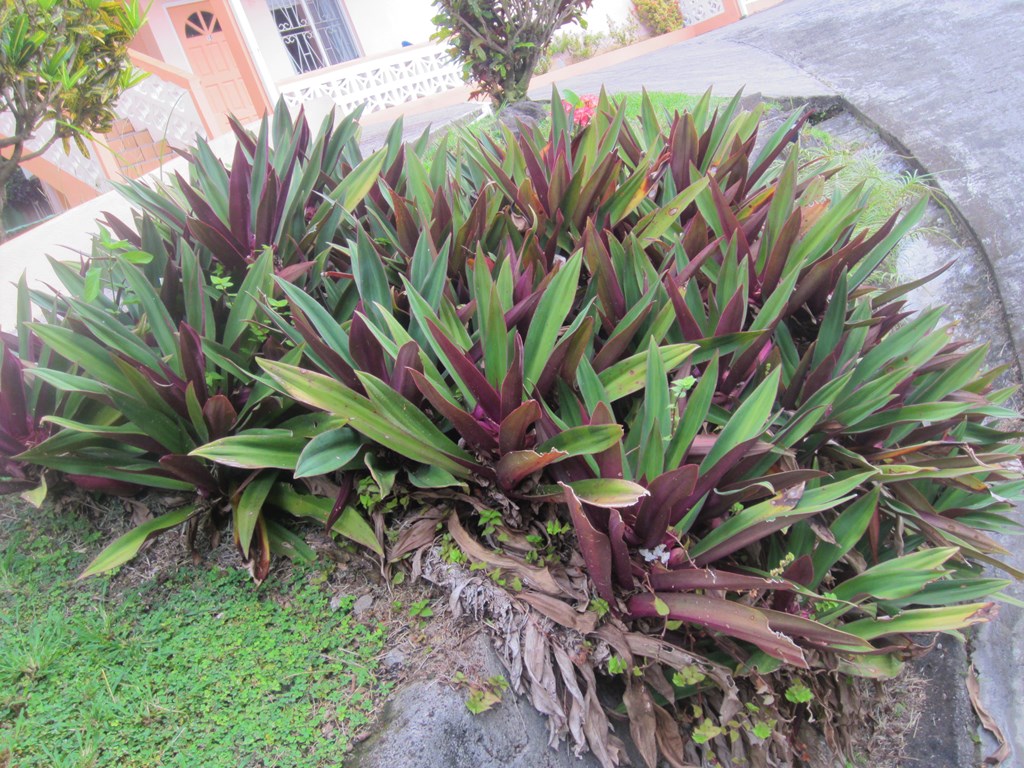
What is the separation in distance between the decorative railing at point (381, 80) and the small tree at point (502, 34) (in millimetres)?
5796

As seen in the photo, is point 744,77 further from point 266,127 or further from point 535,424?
point 535,424

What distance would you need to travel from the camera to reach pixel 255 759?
5.66 feet

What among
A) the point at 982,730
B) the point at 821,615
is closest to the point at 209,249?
the point at 821,615

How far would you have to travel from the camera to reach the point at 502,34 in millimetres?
7211

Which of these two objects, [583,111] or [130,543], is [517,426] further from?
[583,111]

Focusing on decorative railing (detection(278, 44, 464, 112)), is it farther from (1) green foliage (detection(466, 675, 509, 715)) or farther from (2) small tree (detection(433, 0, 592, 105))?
(1) green foliage (detection(466, 675, 509, 715))

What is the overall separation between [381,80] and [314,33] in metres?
2.75

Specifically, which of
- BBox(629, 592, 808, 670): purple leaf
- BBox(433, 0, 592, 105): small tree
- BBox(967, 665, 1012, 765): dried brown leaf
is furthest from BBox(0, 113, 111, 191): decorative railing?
BBox(967, 665, 1012, 765): dried brown leaf

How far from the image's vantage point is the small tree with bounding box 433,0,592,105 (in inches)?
277

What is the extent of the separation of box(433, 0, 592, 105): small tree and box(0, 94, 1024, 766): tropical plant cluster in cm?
507

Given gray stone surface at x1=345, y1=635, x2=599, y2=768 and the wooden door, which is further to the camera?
the wooden door

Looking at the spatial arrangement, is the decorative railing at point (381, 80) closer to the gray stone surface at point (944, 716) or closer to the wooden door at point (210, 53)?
the wooden door at point (210, 53)

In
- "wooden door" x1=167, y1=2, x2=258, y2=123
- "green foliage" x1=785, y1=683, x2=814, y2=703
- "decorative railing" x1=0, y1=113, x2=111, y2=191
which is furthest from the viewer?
"wooden door" x1=167, y1=2, x2=258, y2=123

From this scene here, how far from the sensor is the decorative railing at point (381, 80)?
42.2 ft
